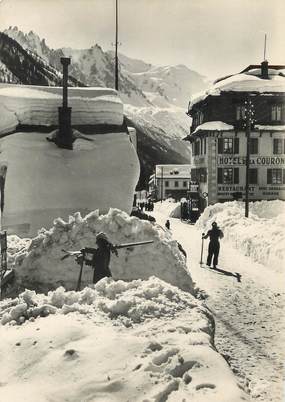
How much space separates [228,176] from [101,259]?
7.90m

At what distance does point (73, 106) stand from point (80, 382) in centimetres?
583

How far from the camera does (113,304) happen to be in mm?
6004

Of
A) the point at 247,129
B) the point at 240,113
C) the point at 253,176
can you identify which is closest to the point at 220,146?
the point at 240,113

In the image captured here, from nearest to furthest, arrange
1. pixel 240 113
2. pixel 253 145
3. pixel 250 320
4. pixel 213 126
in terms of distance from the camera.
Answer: pixel 250 320 → pixel 253 145 → pixel 240 113 → pixel 213 126

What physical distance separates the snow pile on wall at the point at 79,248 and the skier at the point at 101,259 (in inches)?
32.0

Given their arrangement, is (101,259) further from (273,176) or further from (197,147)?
(197,147)

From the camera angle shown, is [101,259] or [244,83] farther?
[244,83]

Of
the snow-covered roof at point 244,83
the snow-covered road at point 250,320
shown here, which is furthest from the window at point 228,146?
the snow-covered road at point 250,320

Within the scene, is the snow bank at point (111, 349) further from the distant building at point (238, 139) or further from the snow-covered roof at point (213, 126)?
the snow-covered roof at point (213, 126)

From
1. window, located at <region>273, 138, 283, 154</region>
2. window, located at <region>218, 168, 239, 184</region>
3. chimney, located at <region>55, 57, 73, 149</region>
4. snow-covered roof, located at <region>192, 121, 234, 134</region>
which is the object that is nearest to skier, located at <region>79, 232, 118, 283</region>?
chimney, located at <region>55, 57, 73, 149</region>

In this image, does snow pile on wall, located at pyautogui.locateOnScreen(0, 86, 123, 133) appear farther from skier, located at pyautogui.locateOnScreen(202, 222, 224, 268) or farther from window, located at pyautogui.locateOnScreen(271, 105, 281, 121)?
skier, located at pyautogui.locateOnScreen(202, 222, 224, 268)

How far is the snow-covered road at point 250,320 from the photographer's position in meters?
5.93

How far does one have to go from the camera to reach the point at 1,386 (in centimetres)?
497

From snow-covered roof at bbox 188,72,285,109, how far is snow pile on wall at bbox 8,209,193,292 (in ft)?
10.4
